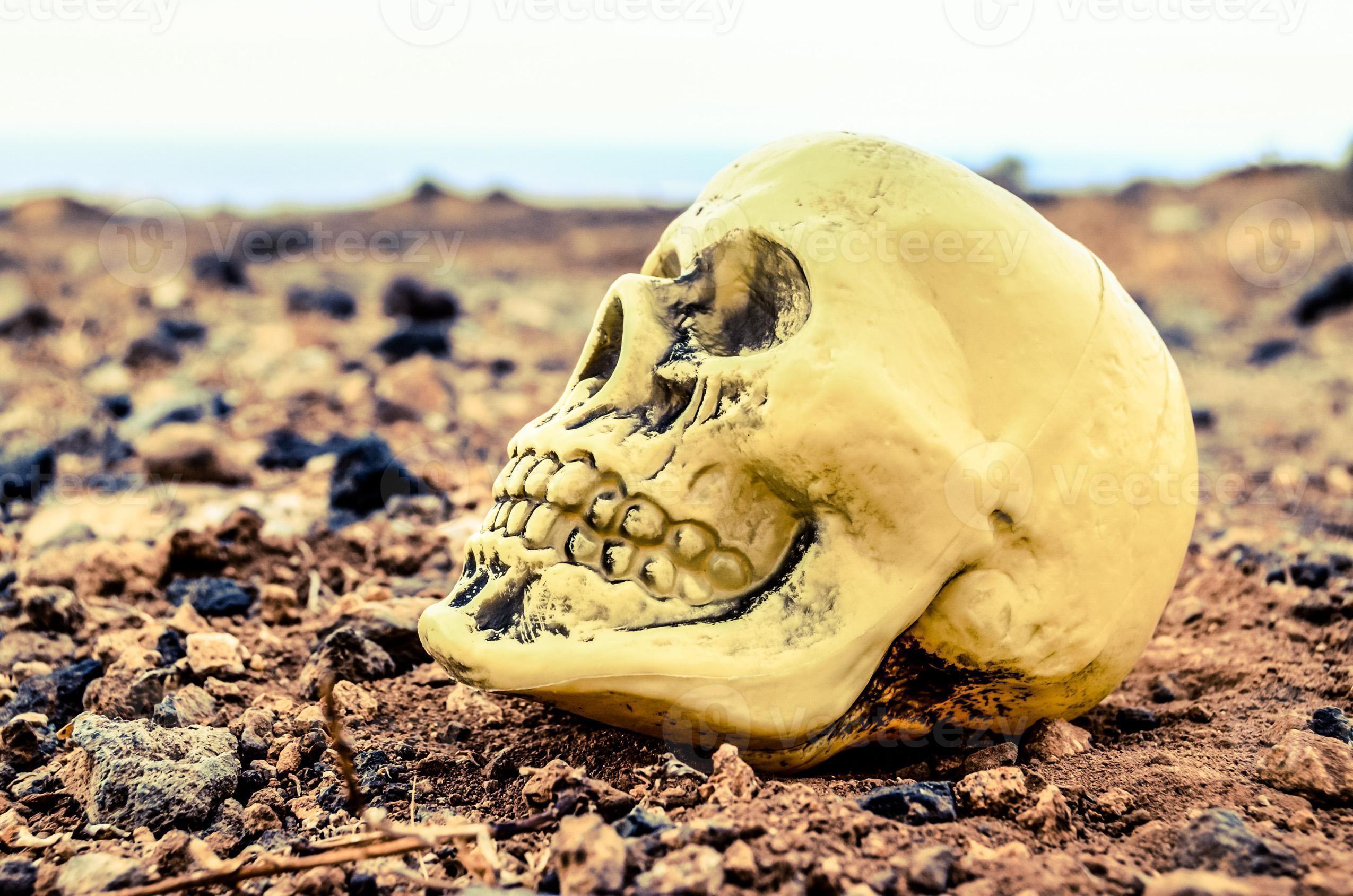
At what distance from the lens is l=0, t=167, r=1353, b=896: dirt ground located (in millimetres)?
1711

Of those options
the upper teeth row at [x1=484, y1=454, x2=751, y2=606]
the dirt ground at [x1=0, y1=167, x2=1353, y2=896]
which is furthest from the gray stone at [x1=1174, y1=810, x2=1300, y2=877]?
the upper teeth row at [x1=484, y1=454, x2=751, y2=606]

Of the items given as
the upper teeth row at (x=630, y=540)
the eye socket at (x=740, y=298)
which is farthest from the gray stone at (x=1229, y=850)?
the eye socket at (x=740, y=298)

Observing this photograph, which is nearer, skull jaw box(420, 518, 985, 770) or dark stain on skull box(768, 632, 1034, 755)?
skull jaw box(420, 518, 985, 770)

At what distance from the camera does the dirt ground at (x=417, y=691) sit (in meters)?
1.71

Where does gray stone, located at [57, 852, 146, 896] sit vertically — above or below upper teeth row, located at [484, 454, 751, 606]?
below

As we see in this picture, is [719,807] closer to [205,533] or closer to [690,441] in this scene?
[690,441]

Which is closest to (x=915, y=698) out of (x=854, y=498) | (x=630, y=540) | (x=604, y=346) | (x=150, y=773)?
(x=854, y=498)

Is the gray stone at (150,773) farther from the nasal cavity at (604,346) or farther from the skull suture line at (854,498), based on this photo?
the nasal cavity at (604,346)

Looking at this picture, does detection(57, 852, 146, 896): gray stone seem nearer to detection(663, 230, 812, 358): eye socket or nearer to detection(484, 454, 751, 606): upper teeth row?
detection(484, 454, 751, 606): upper teeth row

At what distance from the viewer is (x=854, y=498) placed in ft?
6.89

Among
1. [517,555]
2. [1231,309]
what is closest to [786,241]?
[517,555]

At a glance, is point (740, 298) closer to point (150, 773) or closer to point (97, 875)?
point (150, 773)

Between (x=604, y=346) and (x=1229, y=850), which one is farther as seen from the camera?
(x=604, y=346)

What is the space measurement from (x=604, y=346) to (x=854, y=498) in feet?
2.61
